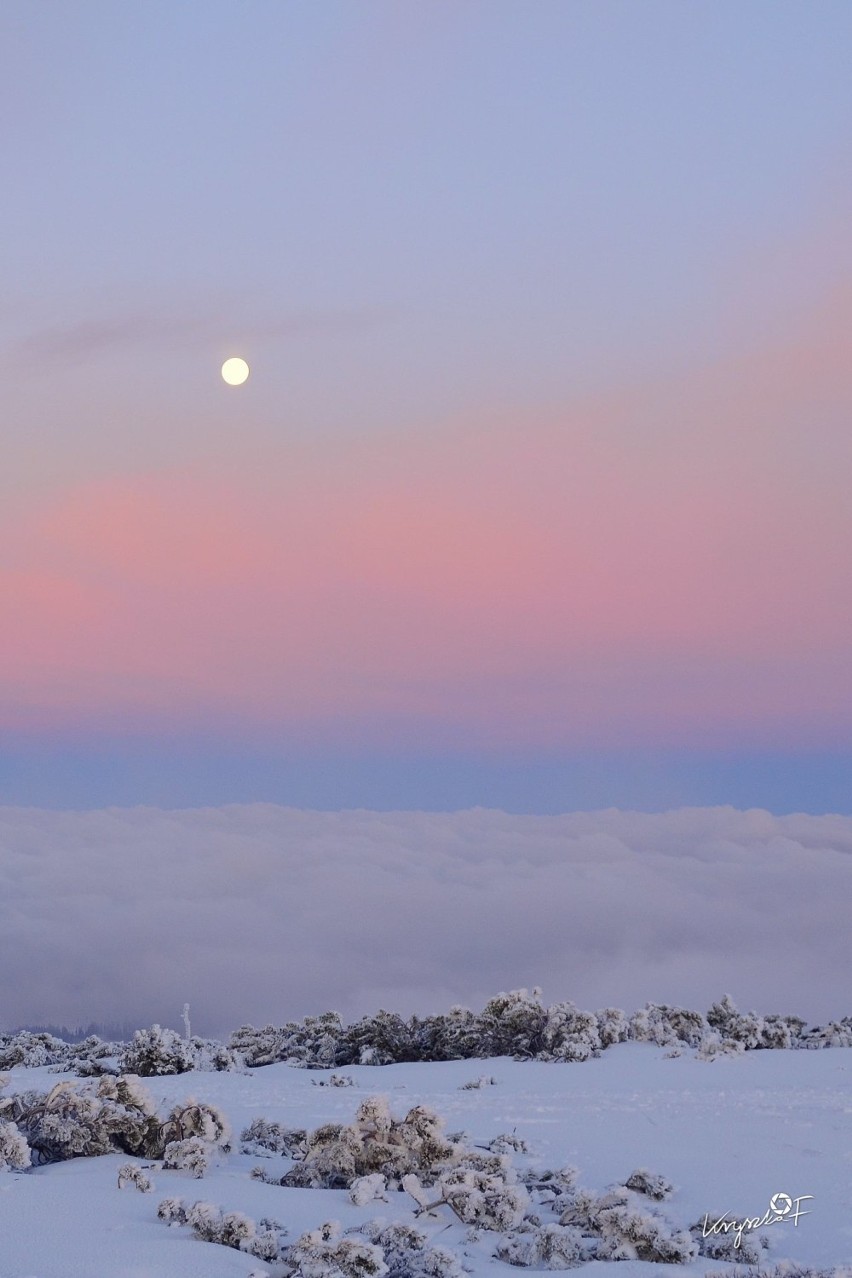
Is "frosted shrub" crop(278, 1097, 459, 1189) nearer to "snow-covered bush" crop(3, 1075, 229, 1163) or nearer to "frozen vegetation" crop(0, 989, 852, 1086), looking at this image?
"snow-covered bush" crop(3, 1075, 229, 1163)

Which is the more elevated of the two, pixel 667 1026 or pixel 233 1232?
pixel 667 1026

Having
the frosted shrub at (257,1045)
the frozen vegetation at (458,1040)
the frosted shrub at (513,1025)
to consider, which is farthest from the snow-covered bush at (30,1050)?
the frosted shrub at (513,1025)

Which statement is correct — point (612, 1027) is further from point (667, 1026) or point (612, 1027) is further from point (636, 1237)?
point (636, 1237)

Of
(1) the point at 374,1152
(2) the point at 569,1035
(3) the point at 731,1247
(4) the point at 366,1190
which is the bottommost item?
(3) the point at 731,1247

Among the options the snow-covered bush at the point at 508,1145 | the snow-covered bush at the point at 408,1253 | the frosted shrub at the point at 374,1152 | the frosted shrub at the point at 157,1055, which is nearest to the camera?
the snow-covered bush at the point at 408,1253

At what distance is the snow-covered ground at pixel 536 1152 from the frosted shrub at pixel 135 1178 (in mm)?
66

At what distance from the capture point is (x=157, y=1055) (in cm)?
1348

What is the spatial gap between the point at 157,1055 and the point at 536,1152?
5482mm

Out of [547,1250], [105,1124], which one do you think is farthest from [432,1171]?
[105,1124]

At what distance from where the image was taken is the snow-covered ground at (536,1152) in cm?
653

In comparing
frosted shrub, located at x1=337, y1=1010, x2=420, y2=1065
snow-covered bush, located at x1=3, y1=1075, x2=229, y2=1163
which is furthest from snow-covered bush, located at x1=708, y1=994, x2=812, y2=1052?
snow-covered bush, located at x1=3, y1=1075, x2=229, y2=1163

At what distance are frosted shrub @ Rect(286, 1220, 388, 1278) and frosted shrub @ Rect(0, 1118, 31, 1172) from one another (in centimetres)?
238

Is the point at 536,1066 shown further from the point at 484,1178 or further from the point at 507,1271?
the point at 507,1271

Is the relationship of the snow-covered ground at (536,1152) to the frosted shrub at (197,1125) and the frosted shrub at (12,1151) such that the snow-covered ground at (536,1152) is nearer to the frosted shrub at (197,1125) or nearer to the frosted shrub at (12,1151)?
the frosted shrub at (12,1151)
